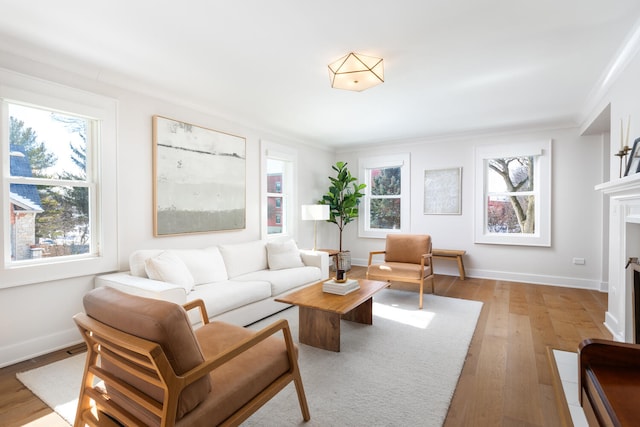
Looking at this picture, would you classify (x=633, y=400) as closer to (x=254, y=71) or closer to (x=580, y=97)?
(x=254, y=71)

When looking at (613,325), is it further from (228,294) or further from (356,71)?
(228,294)

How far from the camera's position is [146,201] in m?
3.30

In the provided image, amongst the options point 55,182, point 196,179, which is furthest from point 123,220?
point 196,179

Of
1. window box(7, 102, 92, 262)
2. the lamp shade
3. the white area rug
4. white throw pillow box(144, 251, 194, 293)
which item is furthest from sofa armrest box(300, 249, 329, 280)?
window box(7, 102, 92, 262)

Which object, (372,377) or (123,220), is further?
(123,220)

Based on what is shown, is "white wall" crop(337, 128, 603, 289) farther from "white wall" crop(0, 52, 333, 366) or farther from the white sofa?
"white wall" crop(0, 52, 333, 366)

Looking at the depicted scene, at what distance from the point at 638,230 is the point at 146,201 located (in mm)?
4479

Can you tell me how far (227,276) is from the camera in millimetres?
3652

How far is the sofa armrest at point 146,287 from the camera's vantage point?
2363 mm

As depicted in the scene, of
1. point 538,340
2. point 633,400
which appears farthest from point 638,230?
point 633,400

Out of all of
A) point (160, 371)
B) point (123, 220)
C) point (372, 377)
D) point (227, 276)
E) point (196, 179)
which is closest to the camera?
point (160, 371)

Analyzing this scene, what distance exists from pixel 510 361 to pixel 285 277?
7.68 ft

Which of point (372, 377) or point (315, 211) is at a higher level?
point (315, 211)

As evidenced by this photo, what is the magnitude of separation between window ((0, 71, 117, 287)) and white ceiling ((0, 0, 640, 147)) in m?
0.34
